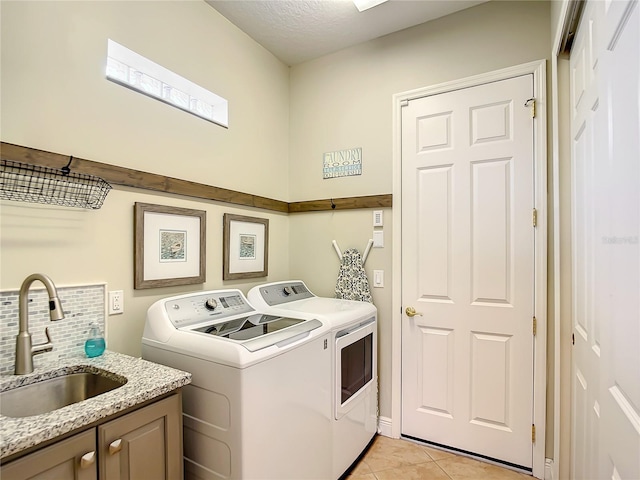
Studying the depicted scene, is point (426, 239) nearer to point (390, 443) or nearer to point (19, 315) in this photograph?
point (390, 443)

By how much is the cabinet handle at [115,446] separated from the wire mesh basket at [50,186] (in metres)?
0.98

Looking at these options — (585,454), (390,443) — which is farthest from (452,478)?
(585,454)

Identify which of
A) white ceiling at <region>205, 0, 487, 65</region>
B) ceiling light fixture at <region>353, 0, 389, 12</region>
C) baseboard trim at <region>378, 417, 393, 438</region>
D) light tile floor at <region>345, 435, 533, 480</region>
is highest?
white ceiling at <region>205, 0, 487, 65</region>

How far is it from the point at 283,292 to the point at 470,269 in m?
1.26

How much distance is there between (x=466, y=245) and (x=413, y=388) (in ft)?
3.47

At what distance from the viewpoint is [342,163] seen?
261 centimetres

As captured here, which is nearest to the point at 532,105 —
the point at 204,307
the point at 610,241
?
the point at 610,241

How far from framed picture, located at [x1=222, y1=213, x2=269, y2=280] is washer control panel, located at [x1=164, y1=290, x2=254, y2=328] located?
287mm

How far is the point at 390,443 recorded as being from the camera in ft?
7.56

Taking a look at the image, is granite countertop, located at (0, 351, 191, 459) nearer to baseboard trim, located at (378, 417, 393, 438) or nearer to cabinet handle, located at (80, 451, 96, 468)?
cabinet handle, located at (80, 451, 96, 468)

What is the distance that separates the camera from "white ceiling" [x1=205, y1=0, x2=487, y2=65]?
83.9 inches

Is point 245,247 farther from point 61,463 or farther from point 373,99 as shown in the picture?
point 61,463

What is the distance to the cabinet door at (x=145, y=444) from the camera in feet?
3.45

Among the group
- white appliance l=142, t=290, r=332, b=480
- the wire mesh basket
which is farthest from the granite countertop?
the wire mesh basket
